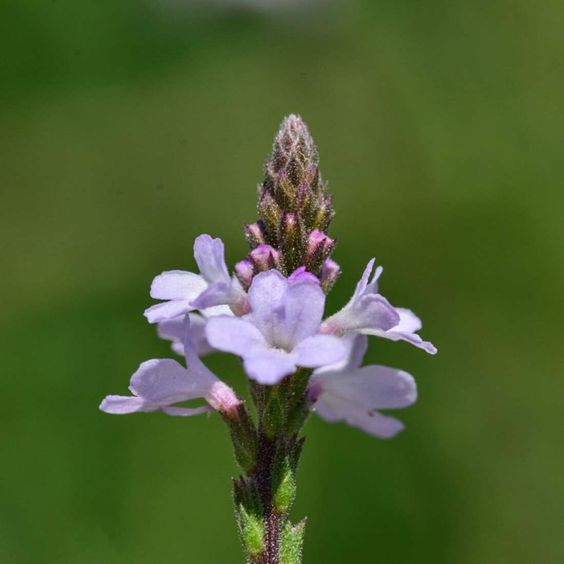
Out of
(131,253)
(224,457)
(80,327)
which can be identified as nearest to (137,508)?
(224,457)

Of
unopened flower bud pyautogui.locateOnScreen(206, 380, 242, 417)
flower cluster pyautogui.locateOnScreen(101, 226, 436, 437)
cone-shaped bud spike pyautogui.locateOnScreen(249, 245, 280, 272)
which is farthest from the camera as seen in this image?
unopened flower bud pyautogui.locateOnScreen(206, 380, 242, 417)

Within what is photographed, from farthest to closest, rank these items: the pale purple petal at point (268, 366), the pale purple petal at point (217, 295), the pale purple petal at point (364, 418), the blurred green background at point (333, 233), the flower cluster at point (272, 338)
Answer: the blurred green background at point (333, 233)
the pale purple petal at point (364, 418)
the pale purple petal at point (217, 295)
the flower cluster at point (272, 338)
the pale purple petal at point (268, 366)

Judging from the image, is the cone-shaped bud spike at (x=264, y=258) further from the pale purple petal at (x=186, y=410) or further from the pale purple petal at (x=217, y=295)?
the pale purple petal at (x=186, y=410)

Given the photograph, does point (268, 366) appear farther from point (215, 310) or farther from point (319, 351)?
point (215, 310)

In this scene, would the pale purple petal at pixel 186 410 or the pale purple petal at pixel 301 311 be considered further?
the pale purple petal at pixel 186 410

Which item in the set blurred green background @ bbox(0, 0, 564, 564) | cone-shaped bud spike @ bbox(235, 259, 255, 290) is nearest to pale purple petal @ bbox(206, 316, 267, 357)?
cone-shaped bud spike @ bbox(235, 259, 255, 290)

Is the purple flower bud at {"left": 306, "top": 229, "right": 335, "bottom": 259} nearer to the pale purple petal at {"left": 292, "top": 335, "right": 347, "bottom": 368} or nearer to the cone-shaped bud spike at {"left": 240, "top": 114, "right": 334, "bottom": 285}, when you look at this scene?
the cone-shaped bud spike at {"left": 240, "top": 114, "right": 334, "bottom": 285}

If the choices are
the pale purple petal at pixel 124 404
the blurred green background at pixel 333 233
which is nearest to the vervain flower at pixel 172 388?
the pale purple petal at pixel 124 404

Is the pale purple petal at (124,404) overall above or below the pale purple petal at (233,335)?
below
